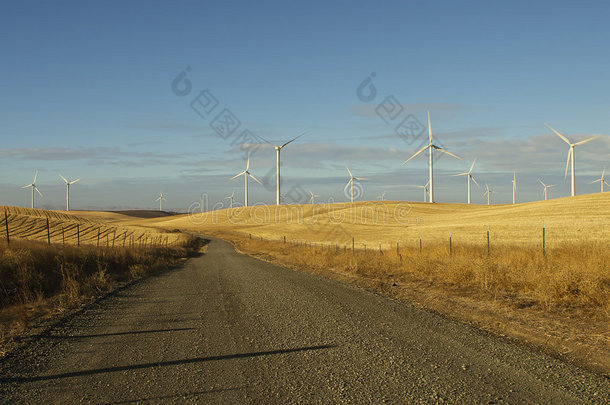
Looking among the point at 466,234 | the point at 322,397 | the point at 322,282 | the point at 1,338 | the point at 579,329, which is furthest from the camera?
the point at 466,234

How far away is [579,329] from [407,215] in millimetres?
72569

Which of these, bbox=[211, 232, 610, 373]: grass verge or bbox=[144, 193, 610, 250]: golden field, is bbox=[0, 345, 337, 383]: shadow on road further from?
bbox=[144, 193, 610, 250]: golden field

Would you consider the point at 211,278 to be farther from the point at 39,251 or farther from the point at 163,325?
the point at 163,325

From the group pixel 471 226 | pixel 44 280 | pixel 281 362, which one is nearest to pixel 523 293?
pixel 281 362

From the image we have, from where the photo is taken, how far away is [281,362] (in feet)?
21.6

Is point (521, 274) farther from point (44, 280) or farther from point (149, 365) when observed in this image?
point (44, 280)

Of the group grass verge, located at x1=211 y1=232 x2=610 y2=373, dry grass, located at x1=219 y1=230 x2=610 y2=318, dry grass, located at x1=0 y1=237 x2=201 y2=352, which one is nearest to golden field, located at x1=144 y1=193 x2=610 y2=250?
dry grass, located at x1=219 y1=230 x2=610 y2=318

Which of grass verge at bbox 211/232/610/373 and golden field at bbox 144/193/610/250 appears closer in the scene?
grass verge at bbox 211/232/610/373

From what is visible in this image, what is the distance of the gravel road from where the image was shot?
212 inches

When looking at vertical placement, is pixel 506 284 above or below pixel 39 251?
below

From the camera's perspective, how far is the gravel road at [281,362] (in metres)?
5.38

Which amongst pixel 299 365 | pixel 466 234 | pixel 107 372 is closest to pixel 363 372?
pixel 299 365

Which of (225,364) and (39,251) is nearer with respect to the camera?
(225,364)

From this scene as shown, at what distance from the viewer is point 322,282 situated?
634 inches
